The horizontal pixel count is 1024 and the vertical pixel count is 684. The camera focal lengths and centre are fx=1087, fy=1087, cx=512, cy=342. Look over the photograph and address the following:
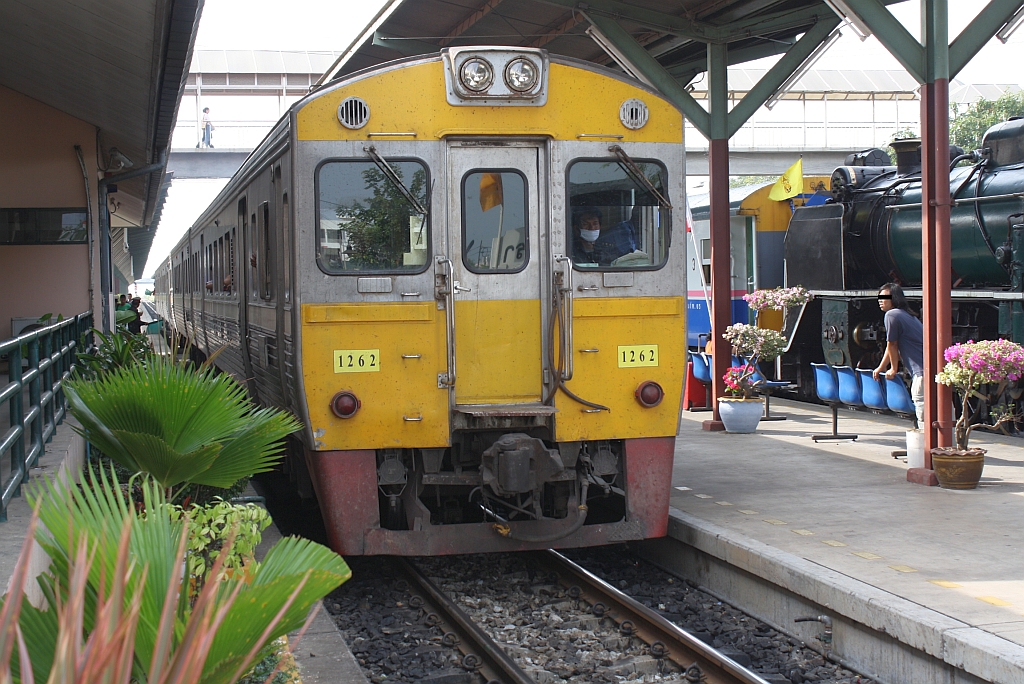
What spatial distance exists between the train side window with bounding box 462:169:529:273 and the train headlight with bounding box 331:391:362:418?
1129mm

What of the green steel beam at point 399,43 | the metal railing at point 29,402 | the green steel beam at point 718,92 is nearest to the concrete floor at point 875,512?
the green steel beam at point 718,92

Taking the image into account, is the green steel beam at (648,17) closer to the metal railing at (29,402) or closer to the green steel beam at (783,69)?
the green steel beam at (783,69)

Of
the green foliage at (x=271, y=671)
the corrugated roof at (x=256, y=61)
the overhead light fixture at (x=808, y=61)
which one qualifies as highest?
the corrugated roof at (x=256, y=61)

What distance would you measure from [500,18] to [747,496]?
19.8 feet

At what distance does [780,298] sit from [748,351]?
1586mm

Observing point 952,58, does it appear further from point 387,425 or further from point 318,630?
point 318,630

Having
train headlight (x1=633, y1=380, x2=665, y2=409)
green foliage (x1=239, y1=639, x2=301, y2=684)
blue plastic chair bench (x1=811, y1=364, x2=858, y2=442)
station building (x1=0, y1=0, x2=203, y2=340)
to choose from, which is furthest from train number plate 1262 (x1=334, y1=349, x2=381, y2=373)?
blue plastic chair bench (x1=811, y1=364, x2=858, y2=442)

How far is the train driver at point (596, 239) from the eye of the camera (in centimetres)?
685

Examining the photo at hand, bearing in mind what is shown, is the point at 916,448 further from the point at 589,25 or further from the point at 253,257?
the point at 253,257

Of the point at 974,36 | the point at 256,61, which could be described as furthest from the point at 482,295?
the point at 256,61

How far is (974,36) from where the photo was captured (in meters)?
8.41

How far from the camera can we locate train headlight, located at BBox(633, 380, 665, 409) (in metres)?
6.85

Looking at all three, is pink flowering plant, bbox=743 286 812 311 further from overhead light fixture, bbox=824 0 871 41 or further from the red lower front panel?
the red lower front panel

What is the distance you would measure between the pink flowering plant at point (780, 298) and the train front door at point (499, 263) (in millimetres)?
7358
